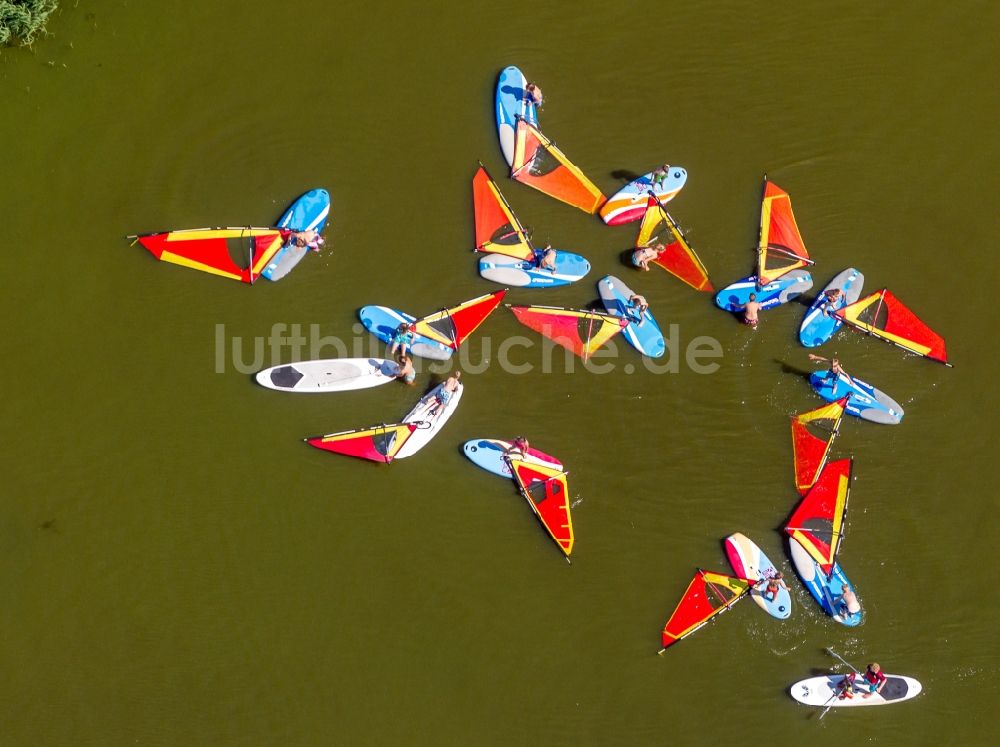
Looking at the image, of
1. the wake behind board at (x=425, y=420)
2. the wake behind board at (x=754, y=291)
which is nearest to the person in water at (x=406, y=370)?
the wake behind board at (x=425, y=420)

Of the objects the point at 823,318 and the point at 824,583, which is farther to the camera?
the point at 823,318

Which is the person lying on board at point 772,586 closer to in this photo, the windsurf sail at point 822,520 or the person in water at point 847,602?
the windsurf sail at point 822,520

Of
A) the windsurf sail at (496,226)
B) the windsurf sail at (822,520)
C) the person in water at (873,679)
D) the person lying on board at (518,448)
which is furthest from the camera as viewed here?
the windsurf sail at (496,226)

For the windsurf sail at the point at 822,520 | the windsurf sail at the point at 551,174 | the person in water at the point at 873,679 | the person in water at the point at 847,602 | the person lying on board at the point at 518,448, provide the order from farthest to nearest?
the windsurf sail at the point at 551,174, the windsurf sail at the point at 822,520, the person lying on board at the point at 518,448, the person in water at the point at 847,602, the person in water at the point at 873,679

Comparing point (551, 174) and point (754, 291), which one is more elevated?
point (551, 174)

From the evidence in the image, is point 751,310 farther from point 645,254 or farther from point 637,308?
point 645,254

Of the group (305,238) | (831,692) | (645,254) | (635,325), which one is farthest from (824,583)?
(305,238)

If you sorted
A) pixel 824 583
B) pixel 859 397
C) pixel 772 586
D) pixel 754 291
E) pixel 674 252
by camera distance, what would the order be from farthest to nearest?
pixel 674 252 → pixel 754 291 → pixel 859 397 → pixel 824 583 → pixel 772 586
